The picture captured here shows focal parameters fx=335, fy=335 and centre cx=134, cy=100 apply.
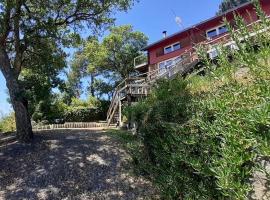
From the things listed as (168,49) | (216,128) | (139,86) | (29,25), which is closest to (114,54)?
(168,49)

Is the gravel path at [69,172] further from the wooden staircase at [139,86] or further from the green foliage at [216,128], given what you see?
the wooden staircase at [139,86]

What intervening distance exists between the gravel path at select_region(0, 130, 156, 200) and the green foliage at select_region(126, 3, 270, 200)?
1143 mm

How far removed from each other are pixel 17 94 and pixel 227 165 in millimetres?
11839

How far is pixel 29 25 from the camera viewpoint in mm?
15859

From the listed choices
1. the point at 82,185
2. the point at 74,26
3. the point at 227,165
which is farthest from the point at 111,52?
the point at 227,165

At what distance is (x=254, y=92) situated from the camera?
492cm

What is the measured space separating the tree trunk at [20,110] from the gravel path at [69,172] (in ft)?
1.91

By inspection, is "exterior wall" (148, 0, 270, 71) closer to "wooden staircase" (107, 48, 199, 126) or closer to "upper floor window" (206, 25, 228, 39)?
"upper floor window" (206, 25, 228, 39)

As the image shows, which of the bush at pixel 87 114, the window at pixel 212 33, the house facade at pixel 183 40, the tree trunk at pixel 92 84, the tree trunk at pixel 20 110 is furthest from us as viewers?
the tree trunk at pixel 92 84

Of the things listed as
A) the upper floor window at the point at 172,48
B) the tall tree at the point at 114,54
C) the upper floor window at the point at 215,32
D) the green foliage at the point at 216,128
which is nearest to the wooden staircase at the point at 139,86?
the upper floor window at the point at 215,32

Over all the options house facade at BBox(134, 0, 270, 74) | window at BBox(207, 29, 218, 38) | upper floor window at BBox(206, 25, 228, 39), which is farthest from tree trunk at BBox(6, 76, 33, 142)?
window at BBox(207, 29, 218, 38)

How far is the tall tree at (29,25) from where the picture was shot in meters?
14.9

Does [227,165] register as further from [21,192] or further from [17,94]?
[17,94]

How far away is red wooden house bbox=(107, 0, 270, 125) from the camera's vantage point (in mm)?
20078
